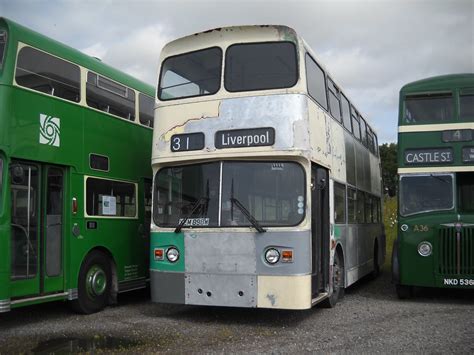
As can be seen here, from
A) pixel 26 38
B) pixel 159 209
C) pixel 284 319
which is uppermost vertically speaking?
→ pixel 26 38

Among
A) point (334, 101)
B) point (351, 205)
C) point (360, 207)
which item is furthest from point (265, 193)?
point (360, 207)

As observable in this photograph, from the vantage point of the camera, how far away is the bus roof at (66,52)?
8.08m

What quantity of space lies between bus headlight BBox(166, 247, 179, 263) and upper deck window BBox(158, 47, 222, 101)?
95.5 inches

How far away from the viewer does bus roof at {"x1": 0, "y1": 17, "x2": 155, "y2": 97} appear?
26.5 feet

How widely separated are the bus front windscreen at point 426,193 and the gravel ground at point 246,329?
180cm

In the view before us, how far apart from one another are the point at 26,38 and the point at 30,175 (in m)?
2.00

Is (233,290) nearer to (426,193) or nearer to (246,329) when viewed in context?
(246,329)

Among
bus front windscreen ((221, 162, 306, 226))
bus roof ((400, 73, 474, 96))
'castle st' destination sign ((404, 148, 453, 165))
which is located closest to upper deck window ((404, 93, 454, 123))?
bus roof ((400, 73, 474, 96))

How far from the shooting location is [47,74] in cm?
866

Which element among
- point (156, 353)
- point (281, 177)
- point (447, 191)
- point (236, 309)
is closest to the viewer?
point (156, 353)

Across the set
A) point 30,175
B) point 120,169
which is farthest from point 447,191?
point 30,175

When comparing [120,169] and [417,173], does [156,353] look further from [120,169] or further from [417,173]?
[417,173]

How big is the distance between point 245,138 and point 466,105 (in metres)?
5.24

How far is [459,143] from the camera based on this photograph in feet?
35.6
